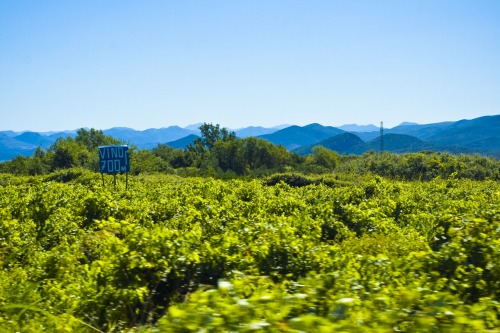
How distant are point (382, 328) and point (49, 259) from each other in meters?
5.81

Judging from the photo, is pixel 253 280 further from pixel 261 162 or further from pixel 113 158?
pixel 261 162

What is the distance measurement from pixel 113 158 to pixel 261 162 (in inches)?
1230

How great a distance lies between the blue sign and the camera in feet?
55.6

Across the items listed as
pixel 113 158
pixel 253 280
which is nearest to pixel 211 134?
pixel 113 158

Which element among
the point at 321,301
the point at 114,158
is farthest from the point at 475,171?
the point at 321,301

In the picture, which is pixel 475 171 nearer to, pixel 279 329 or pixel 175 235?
pixel 175 235

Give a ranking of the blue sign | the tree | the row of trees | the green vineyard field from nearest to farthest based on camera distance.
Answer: the green vineyard field < the blue sign < the row of trees < the tree

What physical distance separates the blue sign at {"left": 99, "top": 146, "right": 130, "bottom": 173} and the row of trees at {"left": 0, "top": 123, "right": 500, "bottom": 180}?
18.0m

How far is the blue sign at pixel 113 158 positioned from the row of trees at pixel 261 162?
18.0 metres

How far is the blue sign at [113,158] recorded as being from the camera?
16953 millimetres

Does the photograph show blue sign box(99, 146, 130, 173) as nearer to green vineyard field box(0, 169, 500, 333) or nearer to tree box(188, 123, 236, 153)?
green vineyard field box(0, 169, 500, 333)

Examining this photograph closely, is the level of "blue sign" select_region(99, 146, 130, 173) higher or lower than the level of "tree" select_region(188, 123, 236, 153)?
lower

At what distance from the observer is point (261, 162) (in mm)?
47562

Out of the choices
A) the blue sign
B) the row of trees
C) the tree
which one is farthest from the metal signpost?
the tree
